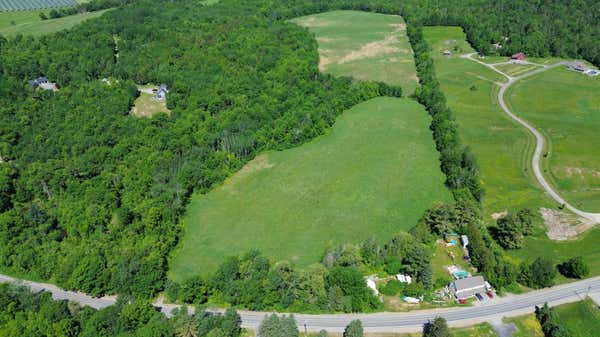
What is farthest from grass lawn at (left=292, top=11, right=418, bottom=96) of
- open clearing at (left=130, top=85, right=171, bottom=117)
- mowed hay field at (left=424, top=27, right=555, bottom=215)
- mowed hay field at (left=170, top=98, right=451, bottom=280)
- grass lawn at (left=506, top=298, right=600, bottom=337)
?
grass lawn at (left=506, top=298, right=600, bottom=337)

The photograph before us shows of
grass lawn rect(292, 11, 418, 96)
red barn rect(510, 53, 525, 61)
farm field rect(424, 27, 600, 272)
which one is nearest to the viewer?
farm field rect(424, 27, 600, 272)

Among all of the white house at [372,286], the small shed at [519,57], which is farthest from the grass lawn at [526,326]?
the small shed at [519,57]

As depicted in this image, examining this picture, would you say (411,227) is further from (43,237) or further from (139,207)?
(43,237)

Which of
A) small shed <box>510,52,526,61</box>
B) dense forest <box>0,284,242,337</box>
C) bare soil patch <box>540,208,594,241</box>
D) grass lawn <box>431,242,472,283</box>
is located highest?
small shed <box>510,52,526,61</box>

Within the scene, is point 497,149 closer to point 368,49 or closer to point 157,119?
point 368,49

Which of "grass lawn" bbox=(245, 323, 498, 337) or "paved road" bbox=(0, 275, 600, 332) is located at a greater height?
"paved road" bbox=(0, 275, 600, 332)

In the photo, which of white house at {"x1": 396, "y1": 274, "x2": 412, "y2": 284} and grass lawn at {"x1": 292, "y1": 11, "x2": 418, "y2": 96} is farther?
grass lawn at {"x1": 292, "y1": 11, "x2": 418, "y2": 96}

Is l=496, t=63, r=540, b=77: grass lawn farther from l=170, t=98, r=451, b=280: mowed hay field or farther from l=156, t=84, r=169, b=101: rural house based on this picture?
l=156, t=84, r=169, b=101: rural house

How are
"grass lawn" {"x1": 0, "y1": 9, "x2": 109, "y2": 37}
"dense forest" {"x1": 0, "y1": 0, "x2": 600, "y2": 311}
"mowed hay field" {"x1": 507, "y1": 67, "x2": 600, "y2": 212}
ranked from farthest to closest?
"grass lawn" {"x1": 0, "y1": 9, "x2": 109, "y2": 37}
"mowed hay field" {"x1": 507, "y1": 67, "x2": 600, "y2": 212}
"dense forest" {"x1": 0, "y1": 0, "x2": 600, "y2": 311}
